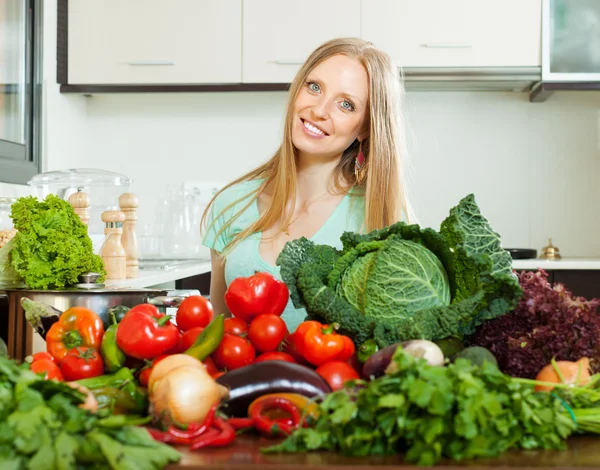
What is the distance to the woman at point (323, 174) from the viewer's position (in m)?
1.75

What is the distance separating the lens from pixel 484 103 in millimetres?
3805

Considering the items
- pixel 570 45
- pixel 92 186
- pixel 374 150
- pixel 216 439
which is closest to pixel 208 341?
pixel 216 439

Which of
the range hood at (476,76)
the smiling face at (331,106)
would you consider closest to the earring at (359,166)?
the smiling face at (331,106)

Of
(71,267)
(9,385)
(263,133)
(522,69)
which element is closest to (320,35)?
(263,133)

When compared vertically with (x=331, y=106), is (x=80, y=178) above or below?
below

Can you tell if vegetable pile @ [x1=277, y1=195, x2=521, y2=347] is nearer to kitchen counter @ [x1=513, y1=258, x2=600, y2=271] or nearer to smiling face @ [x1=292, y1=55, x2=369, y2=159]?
smiling face @ [x1=292, y1=55, x2=369, y2=159]

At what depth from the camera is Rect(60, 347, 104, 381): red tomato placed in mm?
997

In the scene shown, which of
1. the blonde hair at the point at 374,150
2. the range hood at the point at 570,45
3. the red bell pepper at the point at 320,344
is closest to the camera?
the red bell pepper at the point at 320,344

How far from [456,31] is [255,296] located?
2627 mm

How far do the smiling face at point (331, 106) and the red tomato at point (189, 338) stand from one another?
0.74m

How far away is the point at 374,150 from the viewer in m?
1.85

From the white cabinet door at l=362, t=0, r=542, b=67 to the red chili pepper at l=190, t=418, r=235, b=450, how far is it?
2.84 m

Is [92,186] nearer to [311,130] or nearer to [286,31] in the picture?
[286,31]

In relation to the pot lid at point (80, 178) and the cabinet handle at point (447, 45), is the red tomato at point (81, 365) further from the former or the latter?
the cabinet handle at point (447, 45)
